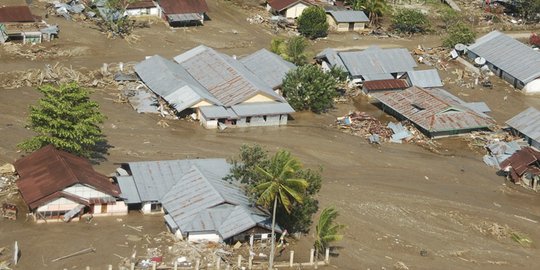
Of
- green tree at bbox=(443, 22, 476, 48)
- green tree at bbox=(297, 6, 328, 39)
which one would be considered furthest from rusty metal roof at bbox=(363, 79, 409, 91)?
green tree at bbox=(297, 6, 328, 39)

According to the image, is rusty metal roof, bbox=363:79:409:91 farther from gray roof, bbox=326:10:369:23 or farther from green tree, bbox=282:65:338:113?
gray roof, bbox=326:10:369:23

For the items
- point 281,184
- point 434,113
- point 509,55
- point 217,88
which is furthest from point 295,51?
point 281,184

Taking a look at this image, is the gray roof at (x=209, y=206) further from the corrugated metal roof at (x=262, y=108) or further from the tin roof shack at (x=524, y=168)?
the tin roof shack at (x=524, y=168)

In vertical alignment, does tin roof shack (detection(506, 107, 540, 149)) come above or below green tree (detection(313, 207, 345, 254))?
below

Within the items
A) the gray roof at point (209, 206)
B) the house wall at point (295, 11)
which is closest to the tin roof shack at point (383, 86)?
the house wall at point (295, 11)

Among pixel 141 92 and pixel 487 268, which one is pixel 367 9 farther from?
pixel 487 268

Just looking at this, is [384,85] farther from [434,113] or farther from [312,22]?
[312,22]

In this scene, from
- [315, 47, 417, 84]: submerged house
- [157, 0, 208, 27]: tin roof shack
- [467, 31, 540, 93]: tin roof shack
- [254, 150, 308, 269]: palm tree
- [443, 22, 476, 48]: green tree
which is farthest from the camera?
[443, 22, 476, 48]: green tree
